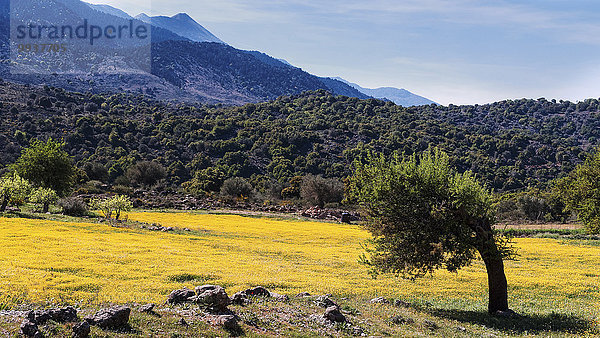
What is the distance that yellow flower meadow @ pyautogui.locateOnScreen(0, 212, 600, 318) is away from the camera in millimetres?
17125

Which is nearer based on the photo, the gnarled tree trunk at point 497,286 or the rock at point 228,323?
the rock at point 228,323

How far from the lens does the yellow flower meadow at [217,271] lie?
1712 cm

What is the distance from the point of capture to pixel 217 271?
22.3 m

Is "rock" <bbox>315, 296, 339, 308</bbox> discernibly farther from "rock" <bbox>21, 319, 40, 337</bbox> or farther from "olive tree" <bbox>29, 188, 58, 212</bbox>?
"olive tree" <bbox>29, 188, 58, 212</bbox>

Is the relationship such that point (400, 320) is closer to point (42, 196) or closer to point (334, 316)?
point (334, 316)

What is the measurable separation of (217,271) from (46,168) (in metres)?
38.4

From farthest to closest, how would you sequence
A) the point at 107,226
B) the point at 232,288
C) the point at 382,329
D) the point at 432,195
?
the point at 107,226 → the point at 232,288 → the point at 432,195 → the point at 382,329

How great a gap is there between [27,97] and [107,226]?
4423 inches

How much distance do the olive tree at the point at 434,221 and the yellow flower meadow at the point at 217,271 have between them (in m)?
3.58

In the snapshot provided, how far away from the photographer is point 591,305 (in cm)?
2025

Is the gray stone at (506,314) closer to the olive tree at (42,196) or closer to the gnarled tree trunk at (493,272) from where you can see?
the gnarled tree trunk at (493,272)

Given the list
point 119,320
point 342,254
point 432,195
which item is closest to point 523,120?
point 342,254

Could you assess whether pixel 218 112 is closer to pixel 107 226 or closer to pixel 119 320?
pixel 107 226

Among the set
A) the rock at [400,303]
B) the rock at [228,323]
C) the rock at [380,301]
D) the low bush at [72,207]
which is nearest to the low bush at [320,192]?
the low bush at [72,207]
